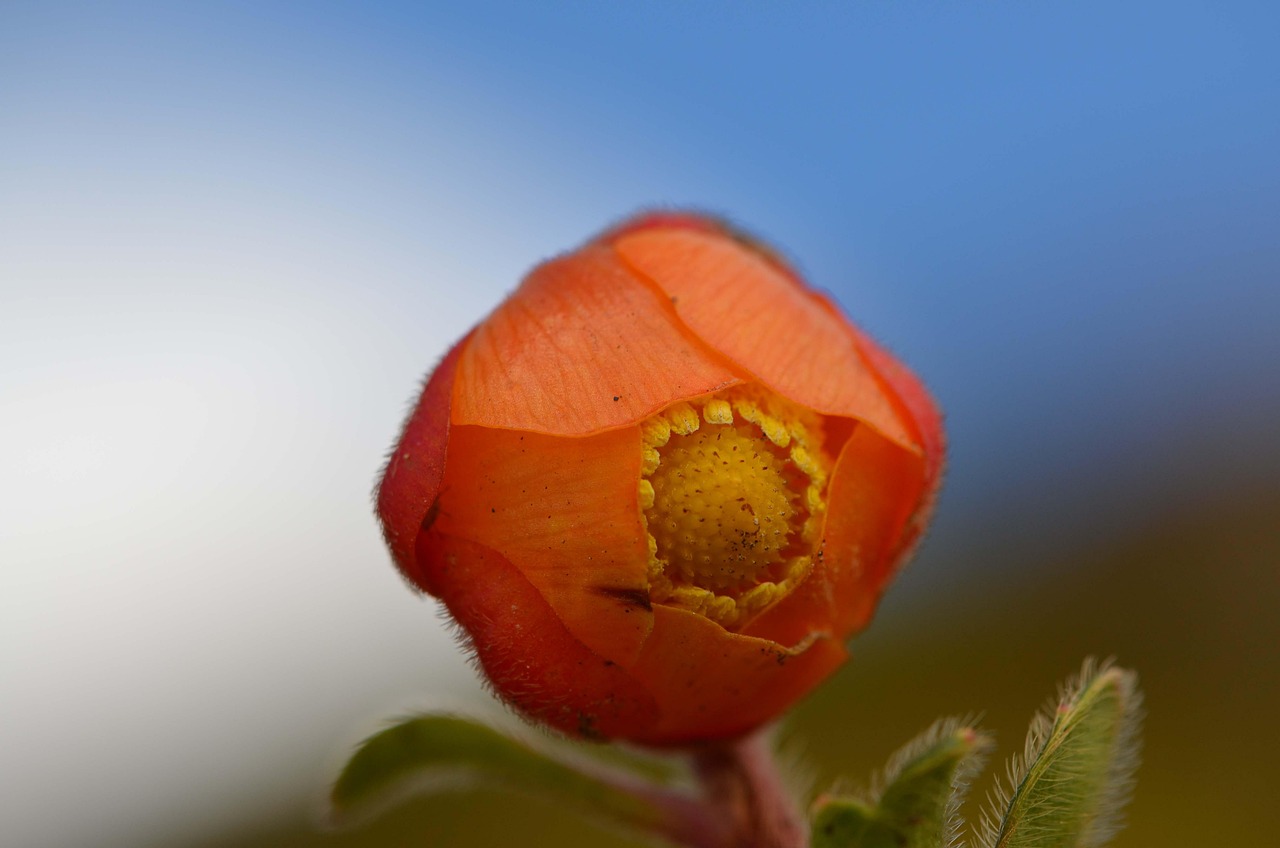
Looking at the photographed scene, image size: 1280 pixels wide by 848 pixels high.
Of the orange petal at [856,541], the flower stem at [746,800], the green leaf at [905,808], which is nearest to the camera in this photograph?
the green leaf at [905,808]

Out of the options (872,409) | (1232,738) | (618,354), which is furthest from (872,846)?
(1232,738)

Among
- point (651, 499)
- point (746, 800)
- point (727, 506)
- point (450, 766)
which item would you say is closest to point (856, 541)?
point (727, 506)

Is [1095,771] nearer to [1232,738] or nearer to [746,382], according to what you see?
[746,382]

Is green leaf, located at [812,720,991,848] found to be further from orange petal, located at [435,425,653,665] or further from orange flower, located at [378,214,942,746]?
orange petal, located at [435,425,653,665]

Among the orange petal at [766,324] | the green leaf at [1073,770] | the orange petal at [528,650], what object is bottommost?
the green leaf at [1073,770]

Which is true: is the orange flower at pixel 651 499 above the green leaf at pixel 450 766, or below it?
above

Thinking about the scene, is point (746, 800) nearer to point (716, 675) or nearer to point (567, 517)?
point (716, 675)

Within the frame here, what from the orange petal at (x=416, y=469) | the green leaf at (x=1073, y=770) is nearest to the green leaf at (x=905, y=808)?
the green leaf at (x=1073, y=770)

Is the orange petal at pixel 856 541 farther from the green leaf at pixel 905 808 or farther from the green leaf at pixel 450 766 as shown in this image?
the green leaf at pixel 450 766
